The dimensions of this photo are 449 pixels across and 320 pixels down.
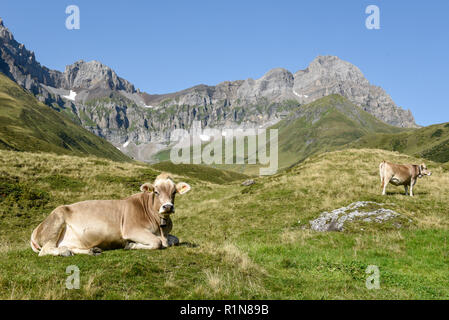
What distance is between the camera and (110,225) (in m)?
10.7

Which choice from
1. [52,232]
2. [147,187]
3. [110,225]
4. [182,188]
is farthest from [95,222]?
[182,188]

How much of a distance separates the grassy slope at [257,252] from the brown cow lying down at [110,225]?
0.62 metres

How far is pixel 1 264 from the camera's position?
8.73 meters

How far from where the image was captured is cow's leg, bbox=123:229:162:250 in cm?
1085

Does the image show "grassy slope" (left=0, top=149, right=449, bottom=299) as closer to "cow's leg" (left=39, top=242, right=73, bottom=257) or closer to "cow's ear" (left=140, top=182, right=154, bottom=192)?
"cow's leg" (left=39, top=242, right=73, bottom=257)

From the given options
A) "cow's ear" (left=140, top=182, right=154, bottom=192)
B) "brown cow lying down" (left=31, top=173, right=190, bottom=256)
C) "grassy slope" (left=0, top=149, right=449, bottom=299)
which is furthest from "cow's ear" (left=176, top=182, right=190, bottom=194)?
"grassy slope" (left=0, top=149, right=449, bottom=299)

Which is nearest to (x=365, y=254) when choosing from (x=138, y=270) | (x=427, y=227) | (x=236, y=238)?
(x=427, y=227)

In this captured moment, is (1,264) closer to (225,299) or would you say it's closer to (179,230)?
(225,299)

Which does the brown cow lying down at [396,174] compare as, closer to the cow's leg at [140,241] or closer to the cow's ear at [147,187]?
the cow's leg at [140,241]

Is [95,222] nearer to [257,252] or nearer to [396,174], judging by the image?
[257,252]

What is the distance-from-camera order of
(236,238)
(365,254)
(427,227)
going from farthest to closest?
(236,238)
(427,227)
(365,254)

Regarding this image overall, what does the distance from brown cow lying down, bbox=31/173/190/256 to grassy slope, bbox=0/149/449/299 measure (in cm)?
62

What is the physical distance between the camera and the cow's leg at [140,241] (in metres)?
10.9
